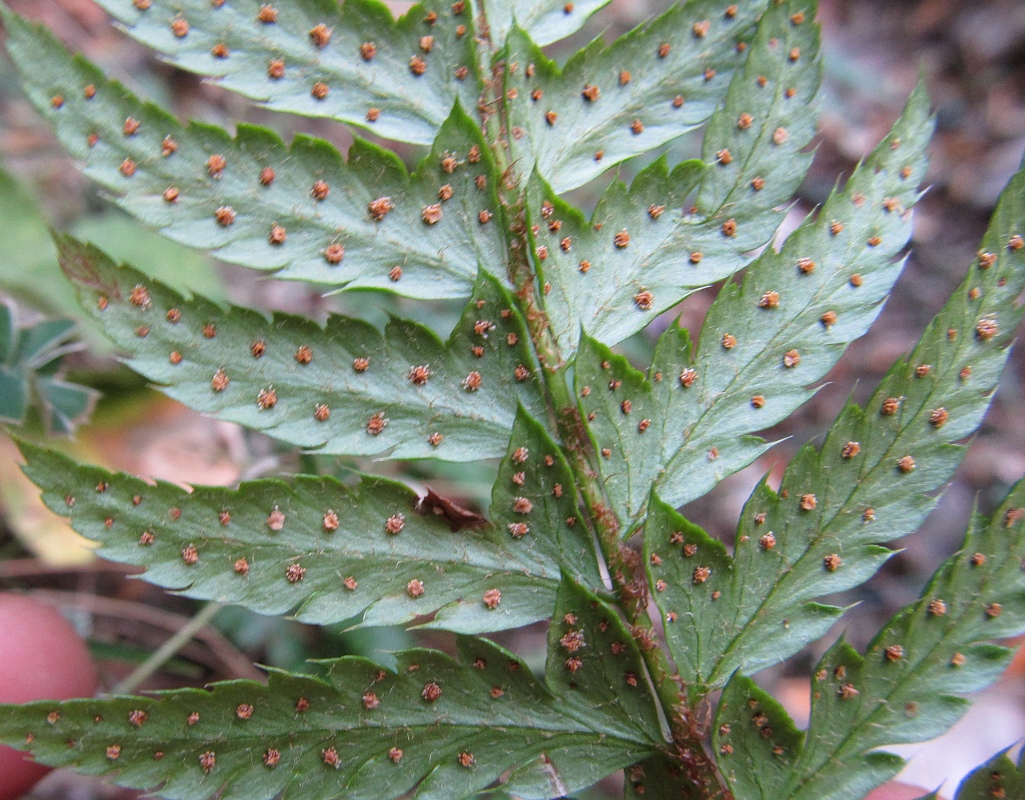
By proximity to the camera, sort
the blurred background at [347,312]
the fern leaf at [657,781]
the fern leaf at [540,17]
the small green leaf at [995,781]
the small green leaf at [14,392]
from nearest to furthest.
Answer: the small green leaf at [995,781]
the fern leaf at [657,781]
the fern leaf at [540,17]
the small green leaf at [14,392]
the blurred background at [347,312]

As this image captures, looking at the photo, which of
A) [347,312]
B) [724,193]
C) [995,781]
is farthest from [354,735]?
[347,312]

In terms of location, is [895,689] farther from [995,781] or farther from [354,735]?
[354,735]

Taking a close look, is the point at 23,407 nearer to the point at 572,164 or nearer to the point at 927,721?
the point at 572,164

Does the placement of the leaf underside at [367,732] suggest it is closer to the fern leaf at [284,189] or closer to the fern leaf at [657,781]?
the fern leaf at [657,781]

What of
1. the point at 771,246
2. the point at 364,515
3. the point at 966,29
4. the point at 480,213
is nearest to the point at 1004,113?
the point at 966,29

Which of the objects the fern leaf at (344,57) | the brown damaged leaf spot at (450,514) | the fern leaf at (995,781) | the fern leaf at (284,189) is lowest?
the fern leaf at (995,781)

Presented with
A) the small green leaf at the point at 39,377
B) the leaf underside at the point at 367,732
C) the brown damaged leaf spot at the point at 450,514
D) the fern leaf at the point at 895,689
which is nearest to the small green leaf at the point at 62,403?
the small green leaf at the point at 39,377
